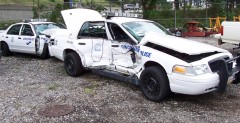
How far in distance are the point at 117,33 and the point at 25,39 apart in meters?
5.03

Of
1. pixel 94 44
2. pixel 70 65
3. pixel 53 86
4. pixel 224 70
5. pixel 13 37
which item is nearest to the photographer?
pixel 224 70

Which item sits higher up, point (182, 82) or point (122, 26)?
point (122, 26)

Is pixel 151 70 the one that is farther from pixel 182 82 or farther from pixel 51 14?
pixel 51 14

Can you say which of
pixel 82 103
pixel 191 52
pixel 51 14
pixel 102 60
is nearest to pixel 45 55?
pixel 102 60

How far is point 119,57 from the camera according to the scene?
7516 millimetres

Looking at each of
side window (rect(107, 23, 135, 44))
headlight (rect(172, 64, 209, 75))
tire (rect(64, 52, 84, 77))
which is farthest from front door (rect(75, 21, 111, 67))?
headlight (rect(172, 64, 209, 75))

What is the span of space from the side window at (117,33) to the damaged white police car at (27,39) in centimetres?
391

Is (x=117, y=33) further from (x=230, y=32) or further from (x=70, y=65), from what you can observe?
(x=230, y=32)

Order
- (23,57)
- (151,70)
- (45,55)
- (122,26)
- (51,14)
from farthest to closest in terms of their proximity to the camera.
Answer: (51,14) → (23,57) → (45,55) → (122,26) → (151,70)

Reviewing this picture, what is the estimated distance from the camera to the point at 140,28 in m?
7.68

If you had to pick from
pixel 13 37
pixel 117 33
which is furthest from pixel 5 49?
pixel 117 33

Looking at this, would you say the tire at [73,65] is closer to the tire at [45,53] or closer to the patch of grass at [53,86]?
the patch of grass at [53,86]

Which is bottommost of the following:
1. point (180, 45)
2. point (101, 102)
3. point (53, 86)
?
point (101, 102)

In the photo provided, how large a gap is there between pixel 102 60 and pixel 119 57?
0.60 m
